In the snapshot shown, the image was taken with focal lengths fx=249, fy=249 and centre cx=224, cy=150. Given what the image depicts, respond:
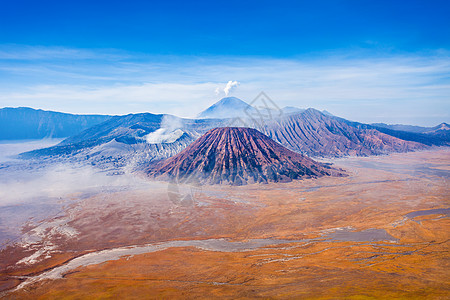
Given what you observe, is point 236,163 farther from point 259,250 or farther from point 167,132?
point 167,132

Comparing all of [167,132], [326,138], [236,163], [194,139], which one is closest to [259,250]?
[236,163]

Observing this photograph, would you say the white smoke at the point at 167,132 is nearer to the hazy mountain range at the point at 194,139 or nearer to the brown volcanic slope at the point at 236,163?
the hazy mountain range at the point at 194,139

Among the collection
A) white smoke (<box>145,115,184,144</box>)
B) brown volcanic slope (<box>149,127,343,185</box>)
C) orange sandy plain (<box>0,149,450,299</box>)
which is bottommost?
orange sandy plain (<box>0,149,450,299</box>)

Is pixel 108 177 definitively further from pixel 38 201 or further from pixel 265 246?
pixel 265 246

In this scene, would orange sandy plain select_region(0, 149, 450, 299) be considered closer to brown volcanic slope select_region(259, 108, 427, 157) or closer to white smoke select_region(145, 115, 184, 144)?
brown volcanic slope select_region(259, 108, 427, 157)

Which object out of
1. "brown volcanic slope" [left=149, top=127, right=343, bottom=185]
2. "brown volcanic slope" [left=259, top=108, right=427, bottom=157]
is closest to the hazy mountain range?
"brown volcanic slope" [left=259, top=108, right=427, bottom=157]

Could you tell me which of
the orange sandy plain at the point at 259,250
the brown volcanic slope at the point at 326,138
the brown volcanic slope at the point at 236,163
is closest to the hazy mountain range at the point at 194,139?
the brown volcanic slope at the point at 326,138
